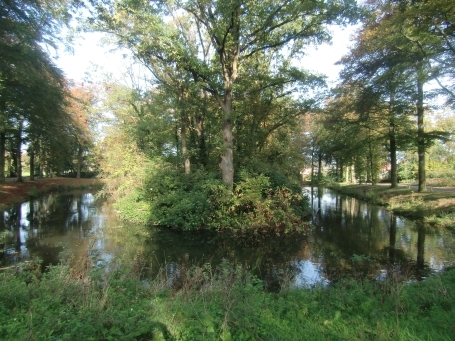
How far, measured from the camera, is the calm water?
8.77 m

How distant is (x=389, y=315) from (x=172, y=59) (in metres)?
14.7

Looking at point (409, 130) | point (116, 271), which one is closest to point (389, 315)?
point (116, 271)

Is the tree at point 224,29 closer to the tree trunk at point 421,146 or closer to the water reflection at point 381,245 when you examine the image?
the water reflection at point 381,245

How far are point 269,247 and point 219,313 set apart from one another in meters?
8.20

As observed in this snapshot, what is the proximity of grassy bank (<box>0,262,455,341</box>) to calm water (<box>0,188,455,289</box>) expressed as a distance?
216cm

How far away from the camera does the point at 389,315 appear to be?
3.98 m

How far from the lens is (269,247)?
39.0ft

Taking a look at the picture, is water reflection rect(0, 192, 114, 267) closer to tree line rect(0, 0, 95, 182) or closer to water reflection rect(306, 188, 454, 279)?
tree line rect(0, 0, 95, 182)

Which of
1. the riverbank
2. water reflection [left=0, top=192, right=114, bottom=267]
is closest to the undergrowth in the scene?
water reflection [left=0, top=192, right=114, bottom=267]

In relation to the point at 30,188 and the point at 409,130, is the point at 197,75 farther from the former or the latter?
the point at 30,188

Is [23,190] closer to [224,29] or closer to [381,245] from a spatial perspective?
[224,29]

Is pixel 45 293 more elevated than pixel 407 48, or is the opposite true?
pixel 407 48

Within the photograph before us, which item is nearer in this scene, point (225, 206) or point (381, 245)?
A: point (381, 245)

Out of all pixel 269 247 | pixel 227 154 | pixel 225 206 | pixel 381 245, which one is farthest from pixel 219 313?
pixel 227 154
